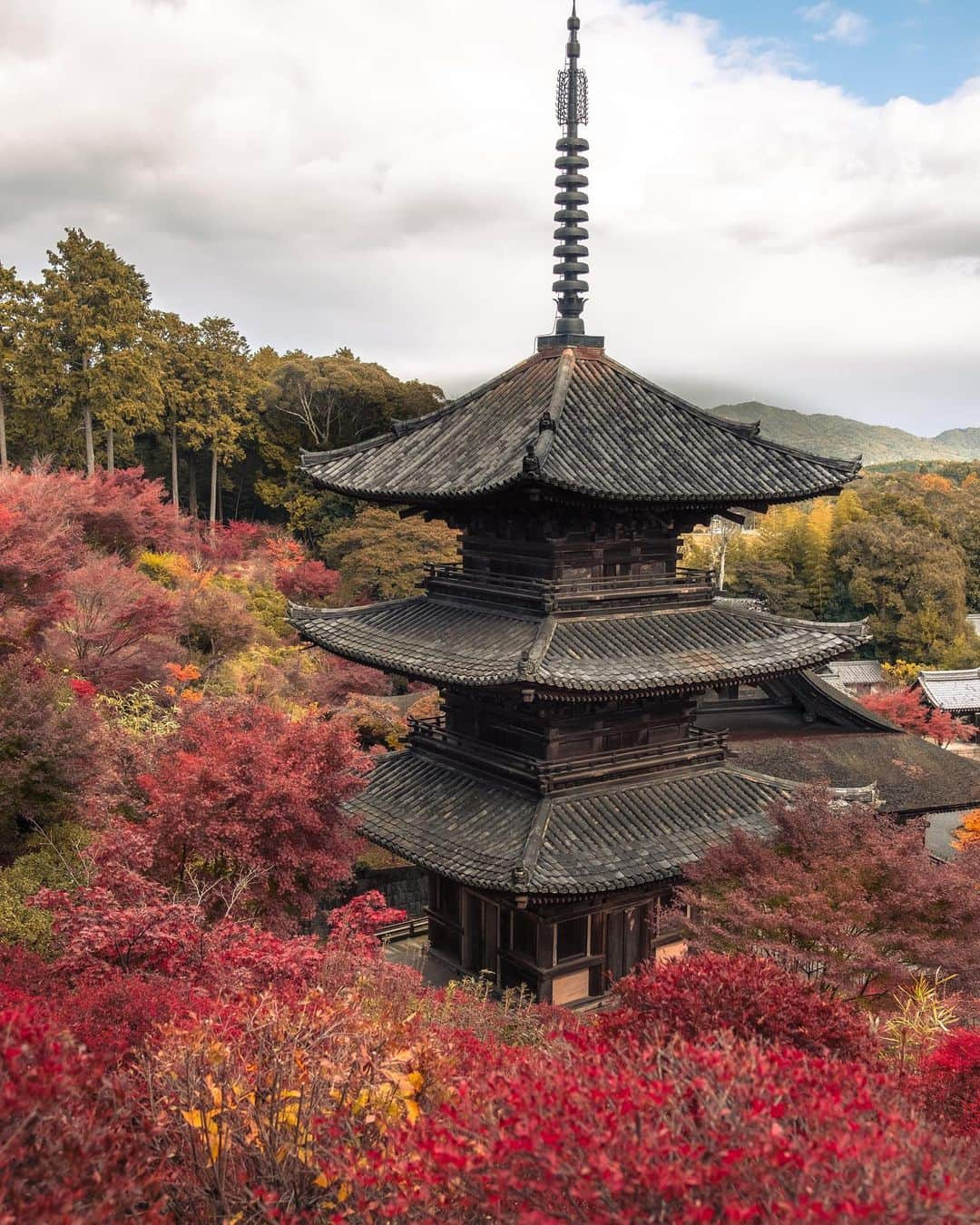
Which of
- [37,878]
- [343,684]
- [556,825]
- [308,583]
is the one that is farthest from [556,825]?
[308,583]

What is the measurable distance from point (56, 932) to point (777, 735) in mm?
19527

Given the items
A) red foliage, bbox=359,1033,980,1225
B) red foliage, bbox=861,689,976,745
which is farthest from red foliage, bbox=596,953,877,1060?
red foliage, bbox=861,689,976,745

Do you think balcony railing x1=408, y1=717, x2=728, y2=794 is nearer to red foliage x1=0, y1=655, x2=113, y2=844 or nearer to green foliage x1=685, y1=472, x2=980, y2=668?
red foliage x1=0, y1=655, x2=113, y2=844

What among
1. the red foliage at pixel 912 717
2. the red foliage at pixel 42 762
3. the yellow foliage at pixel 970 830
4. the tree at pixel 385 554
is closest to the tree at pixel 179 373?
the tree at pixel 385 554

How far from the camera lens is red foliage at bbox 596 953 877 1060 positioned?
8.72m

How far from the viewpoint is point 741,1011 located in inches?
346

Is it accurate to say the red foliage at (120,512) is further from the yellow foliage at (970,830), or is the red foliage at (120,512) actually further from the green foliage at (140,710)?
the yellow foliage at (970,830)

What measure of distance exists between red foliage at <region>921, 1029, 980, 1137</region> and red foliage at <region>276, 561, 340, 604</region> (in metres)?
39.5

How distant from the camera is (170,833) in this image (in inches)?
602

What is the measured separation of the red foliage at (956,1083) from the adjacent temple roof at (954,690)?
43.3 m

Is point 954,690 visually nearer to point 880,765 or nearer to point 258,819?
point 880,765

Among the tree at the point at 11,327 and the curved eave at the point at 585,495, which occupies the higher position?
the tree at the point at 11,327

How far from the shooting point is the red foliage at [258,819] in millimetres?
15227

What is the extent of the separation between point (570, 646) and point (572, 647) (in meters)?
0.03
